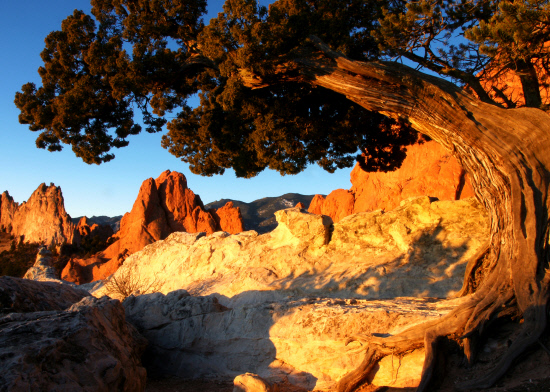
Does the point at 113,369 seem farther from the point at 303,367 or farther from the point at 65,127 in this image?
the point at 65,127

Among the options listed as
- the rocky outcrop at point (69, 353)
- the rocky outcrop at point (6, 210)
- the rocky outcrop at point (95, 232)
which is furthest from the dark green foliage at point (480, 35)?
the rocky outcrop at point (6, 210)

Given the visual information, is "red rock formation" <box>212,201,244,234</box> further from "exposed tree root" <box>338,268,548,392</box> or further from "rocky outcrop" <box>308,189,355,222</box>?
"exposed tree root" <box>338,268,548,392</box>

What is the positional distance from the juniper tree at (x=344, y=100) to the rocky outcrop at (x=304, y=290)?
661mm

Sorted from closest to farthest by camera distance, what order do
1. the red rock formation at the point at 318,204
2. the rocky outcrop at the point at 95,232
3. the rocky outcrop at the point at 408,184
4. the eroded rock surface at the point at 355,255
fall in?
the eroded rock surface at the point at 355,255 < the rocky outcrop at the point at 408,184 < the red rock formation at the point at 318,204 < the rocky outcrop at the point at 95,232

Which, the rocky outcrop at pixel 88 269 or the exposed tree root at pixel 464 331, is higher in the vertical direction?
→ the rocky outcrop at pixel 88 269

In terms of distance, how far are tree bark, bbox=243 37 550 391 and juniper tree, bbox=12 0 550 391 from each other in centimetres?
2

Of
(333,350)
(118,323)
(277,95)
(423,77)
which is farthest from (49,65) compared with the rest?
(333,350)

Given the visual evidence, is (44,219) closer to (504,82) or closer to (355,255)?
(355,255)

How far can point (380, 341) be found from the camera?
5.32 m

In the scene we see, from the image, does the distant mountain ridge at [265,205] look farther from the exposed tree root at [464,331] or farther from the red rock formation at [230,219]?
the exposed tree root at [464,331]

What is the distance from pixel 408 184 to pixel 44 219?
2523 inches

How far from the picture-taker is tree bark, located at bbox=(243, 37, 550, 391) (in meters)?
5.21

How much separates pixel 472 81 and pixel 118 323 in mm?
8211

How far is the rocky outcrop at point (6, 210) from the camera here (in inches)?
3248
